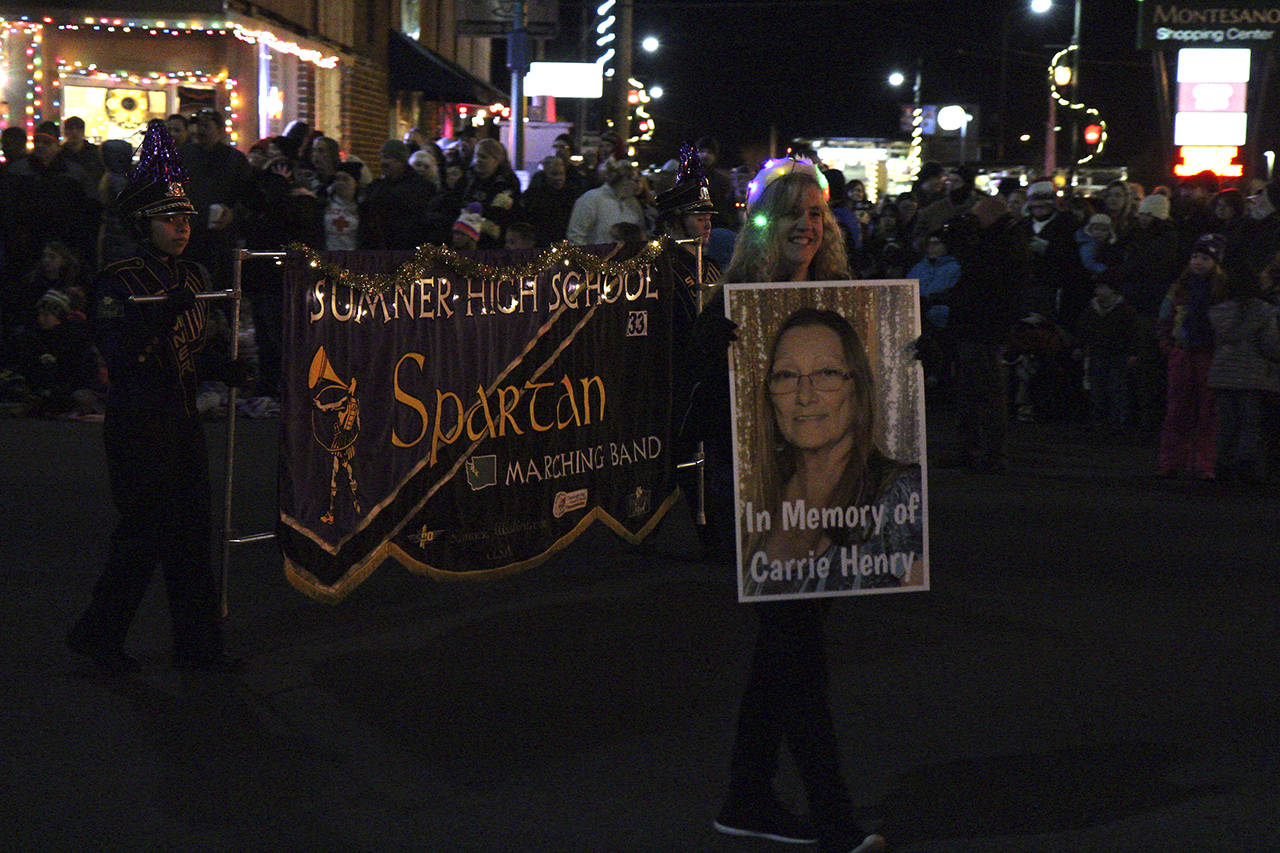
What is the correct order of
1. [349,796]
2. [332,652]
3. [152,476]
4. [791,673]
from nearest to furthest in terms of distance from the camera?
[791,673]
[349,796]
[152,476]
[332,652]

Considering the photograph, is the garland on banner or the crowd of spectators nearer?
the garland on banner

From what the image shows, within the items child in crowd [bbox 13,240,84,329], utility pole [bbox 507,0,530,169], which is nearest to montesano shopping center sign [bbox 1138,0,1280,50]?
utility pole [bbox 507,0,530,169]

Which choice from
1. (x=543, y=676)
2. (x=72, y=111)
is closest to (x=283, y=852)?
(x=543, y=676)

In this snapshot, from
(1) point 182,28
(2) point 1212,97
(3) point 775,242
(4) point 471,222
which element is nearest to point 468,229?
(4) point 471,222

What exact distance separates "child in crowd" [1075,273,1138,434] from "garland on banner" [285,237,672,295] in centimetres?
730

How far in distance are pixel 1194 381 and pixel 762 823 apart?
8.28 metres

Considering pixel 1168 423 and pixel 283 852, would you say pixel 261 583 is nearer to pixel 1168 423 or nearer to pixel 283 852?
pixel 283 852

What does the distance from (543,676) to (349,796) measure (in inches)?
55.8

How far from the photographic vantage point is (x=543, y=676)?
625 centimetres

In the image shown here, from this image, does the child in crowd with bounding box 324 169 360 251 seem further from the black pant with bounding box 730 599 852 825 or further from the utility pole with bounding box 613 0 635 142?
the utility pole with bounding box 613 0 635 142

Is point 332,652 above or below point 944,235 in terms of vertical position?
below

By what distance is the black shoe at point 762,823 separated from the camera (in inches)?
180

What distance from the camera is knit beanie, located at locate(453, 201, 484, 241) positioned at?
1226 centimetres

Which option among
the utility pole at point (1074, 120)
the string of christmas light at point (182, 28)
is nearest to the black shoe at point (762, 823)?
the string of christmas light at point (182, 28)
